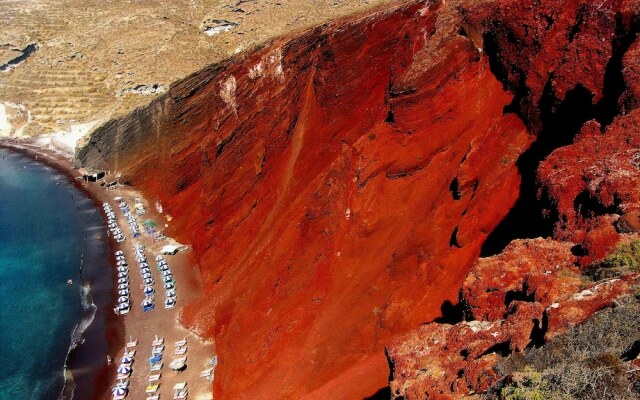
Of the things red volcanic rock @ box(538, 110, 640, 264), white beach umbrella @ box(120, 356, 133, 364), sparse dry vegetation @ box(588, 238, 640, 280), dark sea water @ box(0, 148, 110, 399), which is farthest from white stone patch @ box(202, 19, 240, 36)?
sparse dry vegetation @ box(588, 238, 640, 280)

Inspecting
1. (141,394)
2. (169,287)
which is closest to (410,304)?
(141,394)

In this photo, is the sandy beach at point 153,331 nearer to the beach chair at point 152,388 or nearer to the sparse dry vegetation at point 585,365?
the beach chair at point 152,388

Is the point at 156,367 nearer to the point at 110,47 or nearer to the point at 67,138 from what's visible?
the point at 67,138

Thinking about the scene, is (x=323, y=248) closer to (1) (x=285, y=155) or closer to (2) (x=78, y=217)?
(1) (x=285, y=155)

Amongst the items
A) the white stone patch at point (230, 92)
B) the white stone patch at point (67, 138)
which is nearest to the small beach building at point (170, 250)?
the white stone patch at point (230, 92)

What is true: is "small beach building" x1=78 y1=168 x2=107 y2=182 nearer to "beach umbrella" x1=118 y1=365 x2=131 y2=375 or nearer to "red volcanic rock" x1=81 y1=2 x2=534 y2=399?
"red volcanic rock" x1=81 y1=2 x2=534 y2=399
